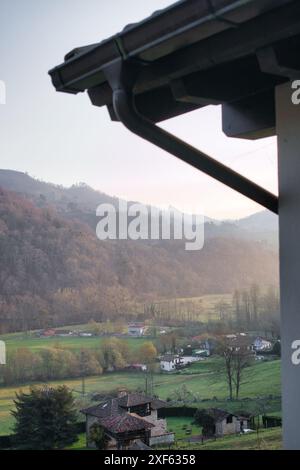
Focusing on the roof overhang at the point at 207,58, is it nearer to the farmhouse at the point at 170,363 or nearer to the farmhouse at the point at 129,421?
the farmhouse at the point at 129,421

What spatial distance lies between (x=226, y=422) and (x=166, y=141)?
5.21m

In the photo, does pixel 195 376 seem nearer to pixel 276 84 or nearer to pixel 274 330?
pixel 274 330

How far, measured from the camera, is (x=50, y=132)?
432 inches

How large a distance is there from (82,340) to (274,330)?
3.32 meters

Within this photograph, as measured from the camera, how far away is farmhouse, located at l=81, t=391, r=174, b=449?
5.44m

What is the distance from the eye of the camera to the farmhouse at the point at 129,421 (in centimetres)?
544

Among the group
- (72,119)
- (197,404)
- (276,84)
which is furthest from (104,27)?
(276,84)

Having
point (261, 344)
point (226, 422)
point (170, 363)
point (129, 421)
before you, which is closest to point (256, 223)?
point (261, 344)

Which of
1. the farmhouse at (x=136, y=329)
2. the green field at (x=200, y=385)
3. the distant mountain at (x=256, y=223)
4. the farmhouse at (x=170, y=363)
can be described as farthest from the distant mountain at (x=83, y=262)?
the green field at (x=200, y=385)

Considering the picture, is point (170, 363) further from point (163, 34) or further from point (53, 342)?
point (163, 34)

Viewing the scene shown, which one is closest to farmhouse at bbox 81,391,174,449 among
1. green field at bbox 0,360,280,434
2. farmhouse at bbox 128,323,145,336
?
green field at bbox 0,360,280,434

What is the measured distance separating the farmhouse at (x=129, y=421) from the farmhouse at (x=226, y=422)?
20.0 inches

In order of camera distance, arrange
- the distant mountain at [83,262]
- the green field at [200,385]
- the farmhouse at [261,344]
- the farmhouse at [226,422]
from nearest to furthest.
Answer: the farmhouse at [226,422] → the farmhouse at [261,344] → the green field at [200,385] → the distant mountain at [83,262]

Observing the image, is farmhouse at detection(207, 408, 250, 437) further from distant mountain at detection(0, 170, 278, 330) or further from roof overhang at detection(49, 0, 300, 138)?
roof overhang at detection(49, 0, 300, 138)
